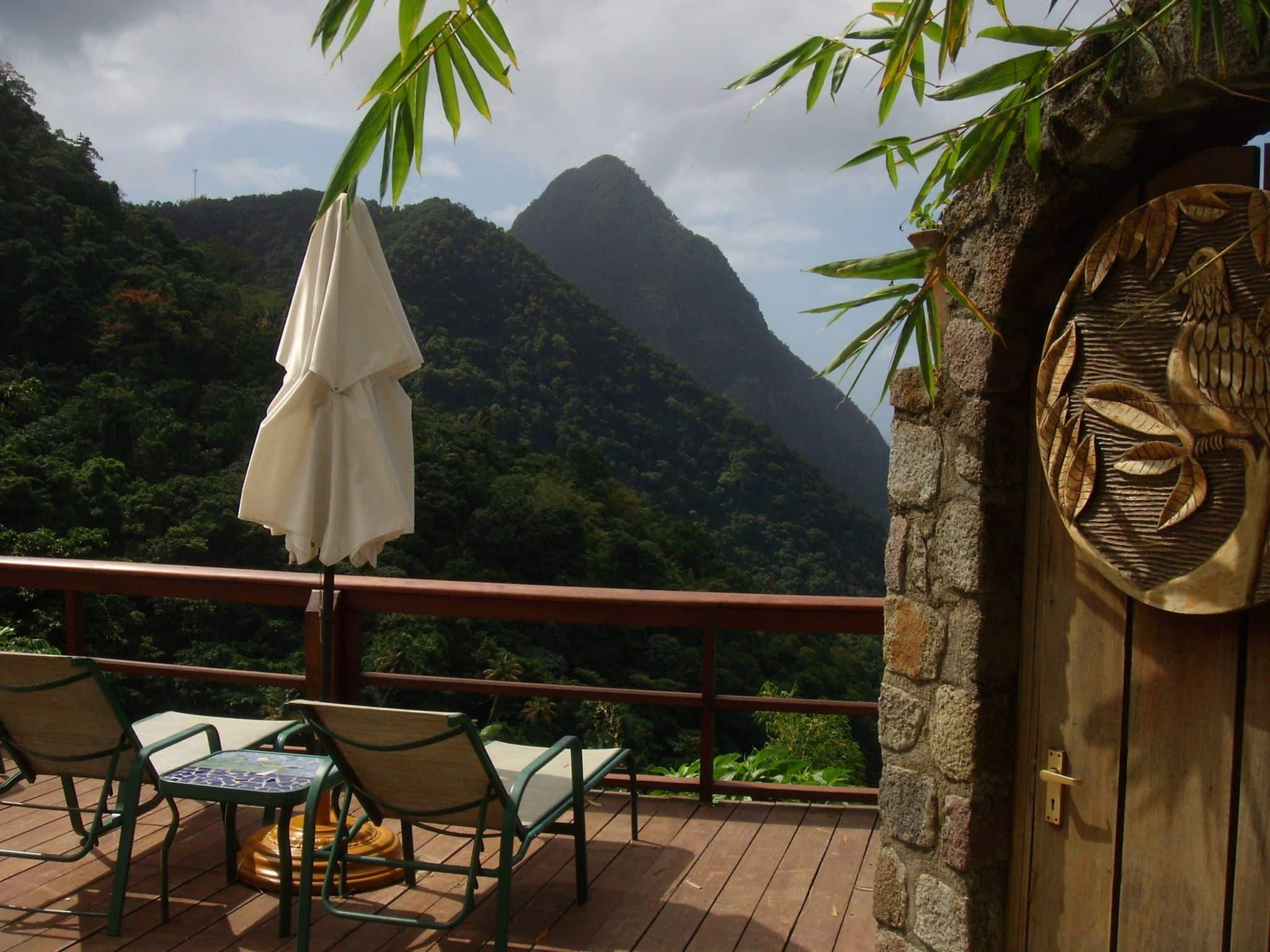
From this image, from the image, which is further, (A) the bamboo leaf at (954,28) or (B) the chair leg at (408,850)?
(B) the chair leg at (408,850)

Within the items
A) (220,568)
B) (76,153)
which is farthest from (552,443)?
(220,568)

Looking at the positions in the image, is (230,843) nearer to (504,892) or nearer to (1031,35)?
(504,892)

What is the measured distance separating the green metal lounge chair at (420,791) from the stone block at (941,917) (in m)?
0.92

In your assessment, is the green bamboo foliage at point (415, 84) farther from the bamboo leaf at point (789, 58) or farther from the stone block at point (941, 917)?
the stone block at point (941, 917)

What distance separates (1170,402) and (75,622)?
375 cm

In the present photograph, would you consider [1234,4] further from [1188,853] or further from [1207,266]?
[1188,853]

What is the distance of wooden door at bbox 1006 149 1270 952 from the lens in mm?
1649

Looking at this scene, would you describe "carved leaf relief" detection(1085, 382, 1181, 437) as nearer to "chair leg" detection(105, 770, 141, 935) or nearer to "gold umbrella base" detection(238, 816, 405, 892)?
"gold umbrella base" detection(238, 816, 405, 892)

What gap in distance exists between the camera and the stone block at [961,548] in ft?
6.63

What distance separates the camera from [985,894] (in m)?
2.07

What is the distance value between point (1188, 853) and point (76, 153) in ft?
63.9

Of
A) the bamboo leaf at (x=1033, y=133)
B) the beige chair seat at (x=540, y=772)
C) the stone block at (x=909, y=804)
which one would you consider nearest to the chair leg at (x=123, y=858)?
the beige chair seat at (x=540, y=772)

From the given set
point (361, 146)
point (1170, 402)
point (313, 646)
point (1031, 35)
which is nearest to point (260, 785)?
point (313, 646)

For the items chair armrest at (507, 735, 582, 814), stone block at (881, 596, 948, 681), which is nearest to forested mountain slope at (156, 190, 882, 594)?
chair armrest at (507, 735, 582, 814)
